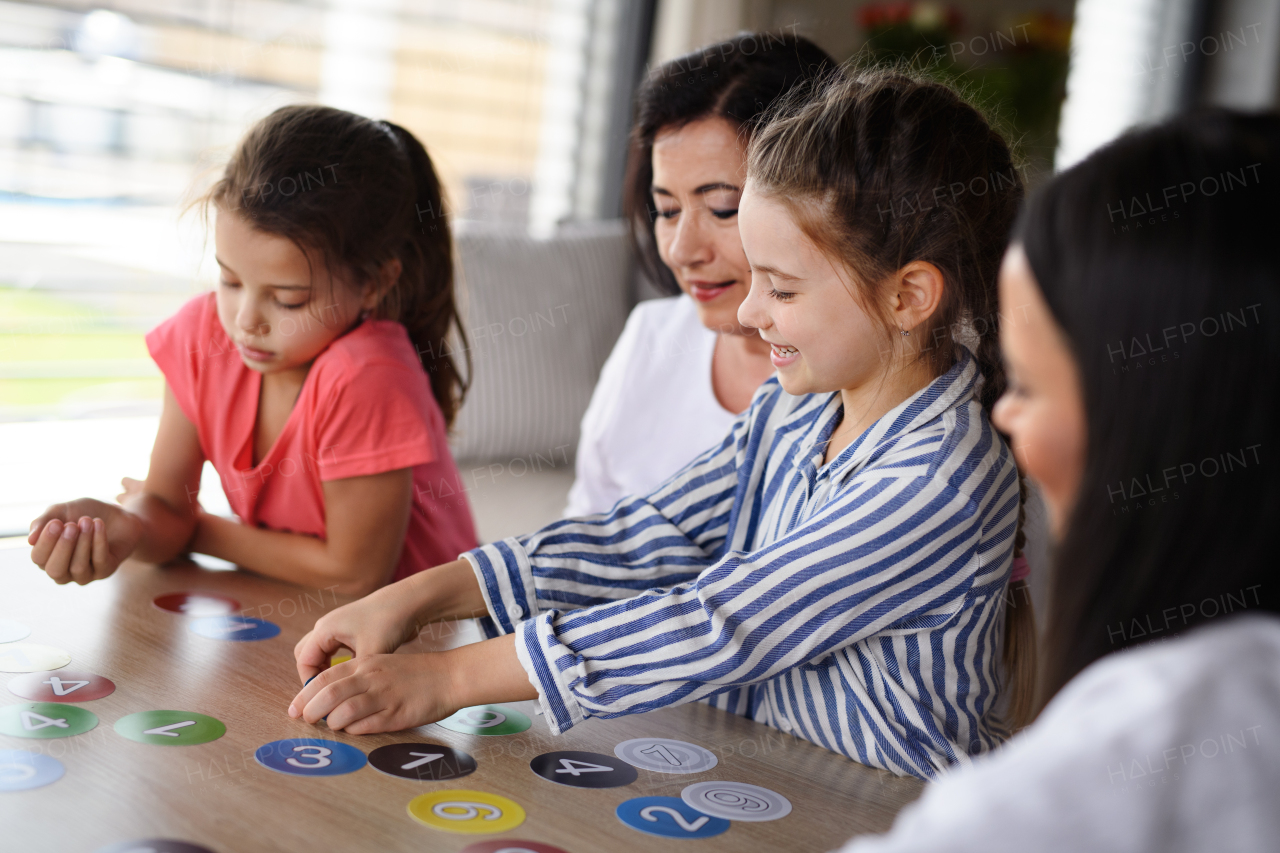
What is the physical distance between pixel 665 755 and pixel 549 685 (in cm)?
10

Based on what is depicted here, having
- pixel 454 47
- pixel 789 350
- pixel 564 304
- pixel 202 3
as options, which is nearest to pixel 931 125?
pixel 789 350

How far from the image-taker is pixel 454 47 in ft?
9.20

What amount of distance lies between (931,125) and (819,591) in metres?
0.39

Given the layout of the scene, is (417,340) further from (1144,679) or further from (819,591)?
A: (1144,679)

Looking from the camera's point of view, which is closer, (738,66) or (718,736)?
(718,736)

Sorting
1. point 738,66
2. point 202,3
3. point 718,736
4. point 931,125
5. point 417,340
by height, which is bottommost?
point 718,736

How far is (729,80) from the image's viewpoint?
140 centimetres

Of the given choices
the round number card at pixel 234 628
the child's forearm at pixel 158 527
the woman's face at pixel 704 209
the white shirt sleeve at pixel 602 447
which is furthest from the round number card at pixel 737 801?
the white shirt sleeve at pixel 602 447

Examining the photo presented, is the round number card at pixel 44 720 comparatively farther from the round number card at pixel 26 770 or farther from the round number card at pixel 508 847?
the round number card at pixel 508 847

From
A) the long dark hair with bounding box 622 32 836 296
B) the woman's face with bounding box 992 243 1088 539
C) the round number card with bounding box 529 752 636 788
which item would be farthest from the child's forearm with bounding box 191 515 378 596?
the woman's face with bounding box 992 243 1088 539

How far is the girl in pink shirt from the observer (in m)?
1.17

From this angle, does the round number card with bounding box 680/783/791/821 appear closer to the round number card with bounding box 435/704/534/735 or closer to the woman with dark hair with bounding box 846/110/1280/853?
the round number card with bounding box 435/704/534/735

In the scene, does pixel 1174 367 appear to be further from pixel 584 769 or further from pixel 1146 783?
pixel 584 769

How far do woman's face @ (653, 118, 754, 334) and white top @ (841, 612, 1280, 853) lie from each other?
1002 millimetres
